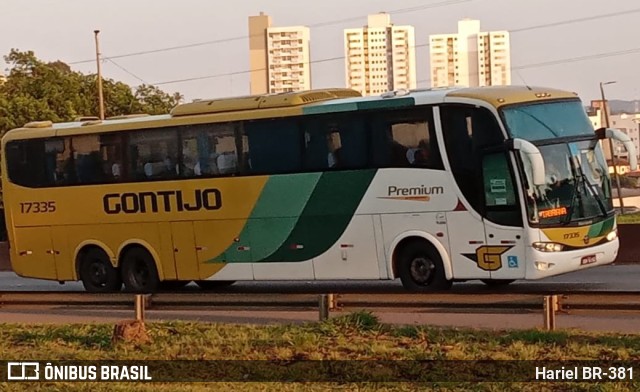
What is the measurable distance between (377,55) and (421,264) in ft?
566

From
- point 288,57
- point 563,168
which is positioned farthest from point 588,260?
point 288,57

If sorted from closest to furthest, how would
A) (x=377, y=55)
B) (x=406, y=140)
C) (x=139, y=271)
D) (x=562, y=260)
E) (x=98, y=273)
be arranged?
1. (x=562, y=260)
2. (x=406, y=140)
3. (x=139, y=271)
4. (x=98, y=273)
5. (x=377, y=55)

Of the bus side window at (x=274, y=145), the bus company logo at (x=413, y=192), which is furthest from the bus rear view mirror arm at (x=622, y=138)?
Result: the bus side window at (x=274, y=145)

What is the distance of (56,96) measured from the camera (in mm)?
59312

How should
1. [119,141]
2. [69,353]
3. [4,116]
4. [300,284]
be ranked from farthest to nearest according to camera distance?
[4,116] < [300,284] < [119,141] < [69,353]

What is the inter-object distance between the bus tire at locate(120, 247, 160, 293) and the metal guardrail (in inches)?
157

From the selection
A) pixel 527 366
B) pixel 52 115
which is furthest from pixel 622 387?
pixel 52 115

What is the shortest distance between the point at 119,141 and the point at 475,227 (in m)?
7.61

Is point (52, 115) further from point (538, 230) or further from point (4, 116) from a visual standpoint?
point (538, 230)

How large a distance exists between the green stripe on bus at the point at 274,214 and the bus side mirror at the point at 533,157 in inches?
148

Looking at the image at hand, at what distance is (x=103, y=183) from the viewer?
23.2 meters

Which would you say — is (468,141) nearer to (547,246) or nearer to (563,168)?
(563,168)

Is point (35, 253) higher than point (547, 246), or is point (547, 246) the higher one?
point (547, 246)
